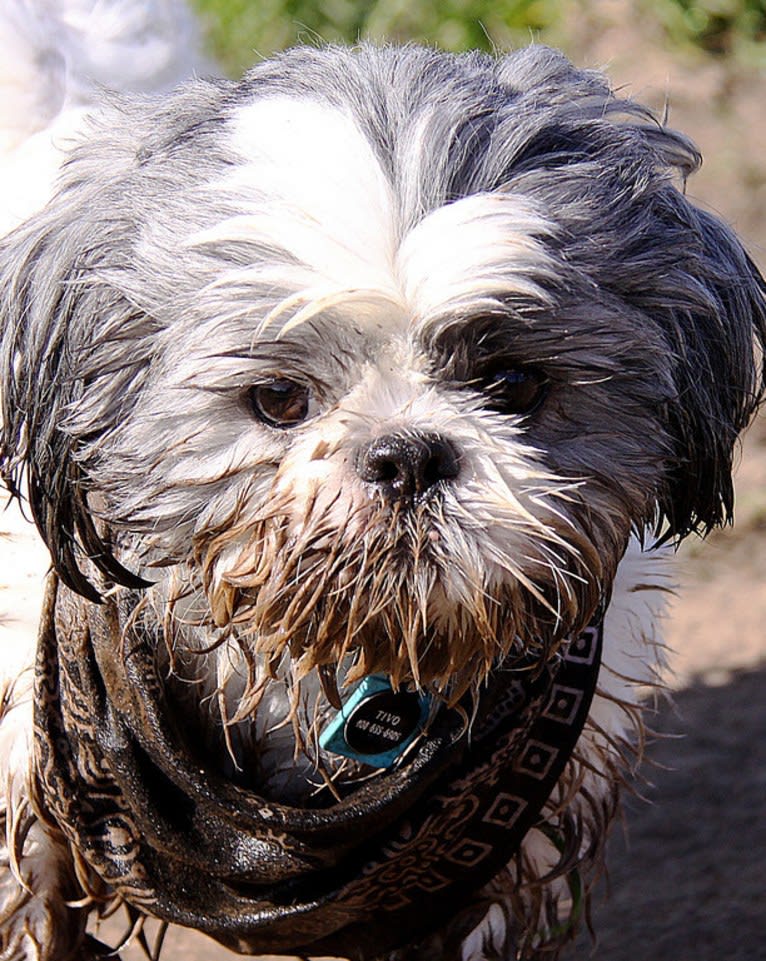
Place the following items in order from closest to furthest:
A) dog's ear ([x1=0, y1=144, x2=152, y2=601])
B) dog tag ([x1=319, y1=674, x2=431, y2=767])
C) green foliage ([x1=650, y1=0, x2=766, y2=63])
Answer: dog's ear ([x1=0, y1=144, x2=152, y2=601]) < dog tag ([x1=319, y1=674, x2=431, y2=767]) < green foliage ([x1=650, y1=0, x2=766, y2=63])

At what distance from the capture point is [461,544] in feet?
6.06

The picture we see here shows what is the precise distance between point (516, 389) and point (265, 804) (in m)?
0.77

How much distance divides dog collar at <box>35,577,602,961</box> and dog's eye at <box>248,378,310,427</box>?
0.46 meters

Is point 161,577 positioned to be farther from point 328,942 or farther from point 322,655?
point 328,942

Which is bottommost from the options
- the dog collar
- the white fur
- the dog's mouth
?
the dog collar

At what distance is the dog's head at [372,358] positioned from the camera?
1.86m

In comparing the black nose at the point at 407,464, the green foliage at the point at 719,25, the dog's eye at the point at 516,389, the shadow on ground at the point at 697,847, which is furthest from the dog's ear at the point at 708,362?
the green foliage at the point at 719,25

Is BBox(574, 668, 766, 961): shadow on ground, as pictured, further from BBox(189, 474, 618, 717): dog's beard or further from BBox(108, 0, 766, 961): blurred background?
BBox(189, 474, 618, 717): dog's beard

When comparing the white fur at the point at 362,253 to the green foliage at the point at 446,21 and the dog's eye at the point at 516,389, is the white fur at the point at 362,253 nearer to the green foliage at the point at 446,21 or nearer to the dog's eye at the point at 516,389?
the dog's eye at the point at 516,389

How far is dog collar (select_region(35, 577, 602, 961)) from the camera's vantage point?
235cm

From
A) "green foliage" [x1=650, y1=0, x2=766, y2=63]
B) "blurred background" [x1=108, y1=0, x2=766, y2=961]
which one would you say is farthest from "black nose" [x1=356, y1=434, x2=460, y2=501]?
"green foliage" [x1=650, y1=0, x2=766, y2=63]

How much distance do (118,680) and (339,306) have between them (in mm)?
751

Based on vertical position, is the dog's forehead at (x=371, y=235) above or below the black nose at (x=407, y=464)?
above

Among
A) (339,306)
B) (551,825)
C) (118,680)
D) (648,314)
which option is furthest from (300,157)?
(551,825)
